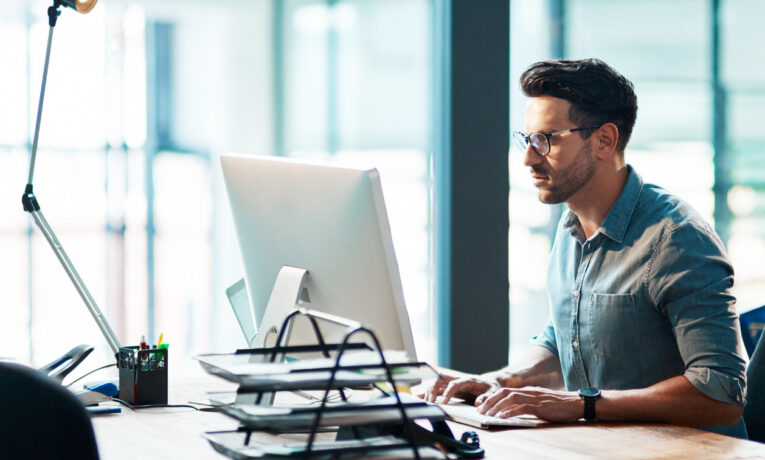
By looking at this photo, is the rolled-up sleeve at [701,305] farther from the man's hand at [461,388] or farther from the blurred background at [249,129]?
the blurred background at [249,129]

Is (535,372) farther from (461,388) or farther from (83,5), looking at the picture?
(83,5)

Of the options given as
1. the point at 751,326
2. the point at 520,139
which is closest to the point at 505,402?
the point at 520,139

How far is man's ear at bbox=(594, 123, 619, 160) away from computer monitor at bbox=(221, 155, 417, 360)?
73 cm

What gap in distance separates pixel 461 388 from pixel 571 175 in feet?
1.75

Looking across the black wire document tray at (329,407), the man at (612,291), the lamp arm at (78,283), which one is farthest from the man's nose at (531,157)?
the lamp arm at (78,283)

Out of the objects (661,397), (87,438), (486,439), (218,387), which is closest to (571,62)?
(661,397)

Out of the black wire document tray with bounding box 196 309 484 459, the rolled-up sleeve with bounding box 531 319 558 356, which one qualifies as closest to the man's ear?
the rolled-up sleeve with bounding box 531 319 558 356

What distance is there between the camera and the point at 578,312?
183 centimetres

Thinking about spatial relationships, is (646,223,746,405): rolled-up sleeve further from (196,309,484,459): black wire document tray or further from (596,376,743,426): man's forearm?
(196,309,484,459): black wire document tray

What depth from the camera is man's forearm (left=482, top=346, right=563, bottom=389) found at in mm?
1857

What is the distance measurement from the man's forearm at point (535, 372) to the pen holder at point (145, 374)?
0.70 metres

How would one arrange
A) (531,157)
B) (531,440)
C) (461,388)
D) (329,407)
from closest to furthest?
(329,407) < (531,440) < (461,388) < (531,157)

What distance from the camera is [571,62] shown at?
6.01 ft

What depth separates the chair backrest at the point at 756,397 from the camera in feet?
5.72
